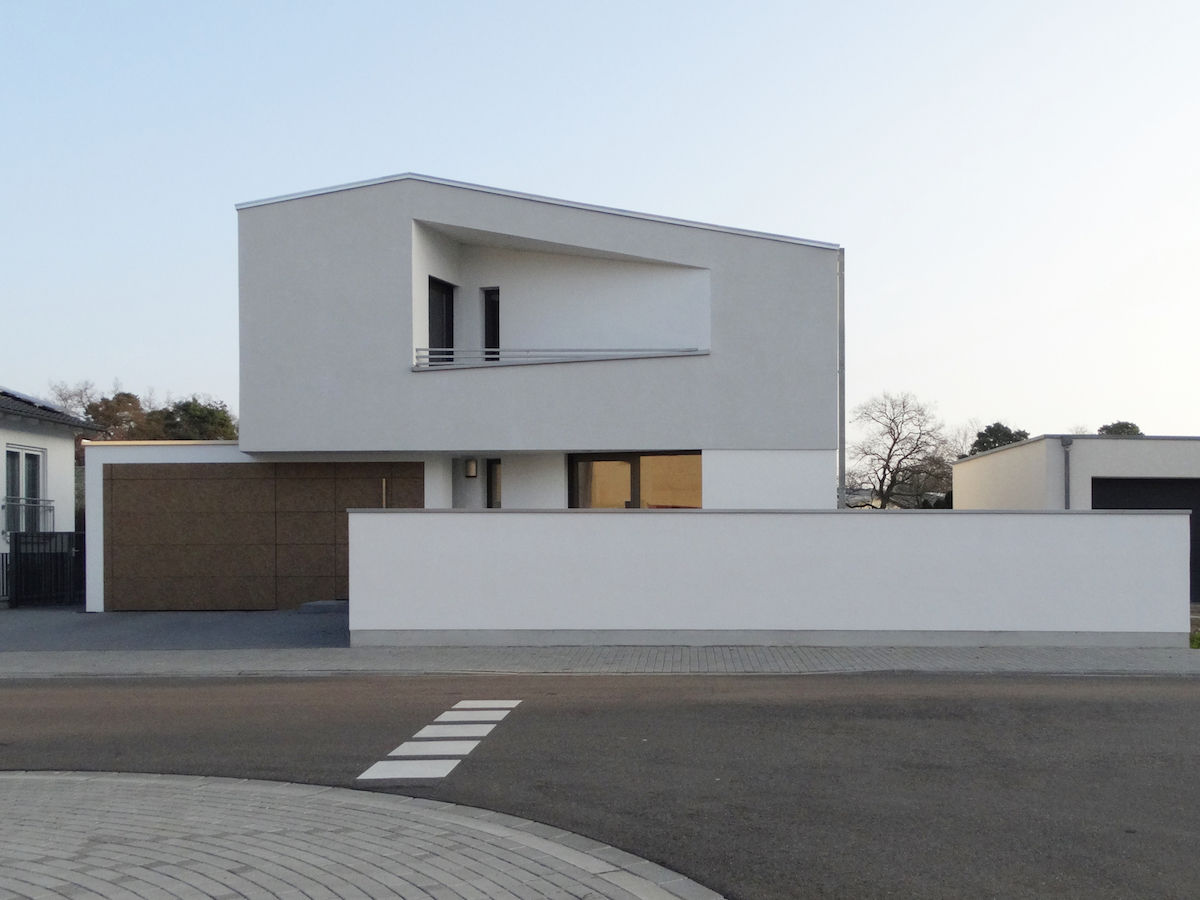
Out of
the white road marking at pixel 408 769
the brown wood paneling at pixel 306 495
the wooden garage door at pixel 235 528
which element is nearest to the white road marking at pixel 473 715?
the white road marking at pixel 408 769

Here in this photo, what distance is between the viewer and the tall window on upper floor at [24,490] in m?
26.4

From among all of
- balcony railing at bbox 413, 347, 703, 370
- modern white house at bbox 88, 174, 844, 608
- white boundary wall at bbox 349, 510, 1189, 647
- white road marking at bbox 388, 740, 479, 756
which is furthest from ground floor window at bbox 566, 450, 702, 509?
white road marking at bbox 388, 740, 479, 756

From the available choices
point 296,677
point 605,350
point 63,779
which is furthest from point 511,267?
point 63,779

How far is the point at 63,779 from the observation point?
8.48 metres

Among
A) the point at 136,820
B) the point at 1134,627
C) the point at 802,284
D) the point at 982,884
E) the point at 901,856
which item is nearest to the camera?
the point at 982,884

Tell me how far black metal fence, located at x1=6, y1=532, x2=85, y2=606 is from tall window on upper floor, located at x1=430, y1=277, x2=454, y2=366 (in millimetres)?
9700

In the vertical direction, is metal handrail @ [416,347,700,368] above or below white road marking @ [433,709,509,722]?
above

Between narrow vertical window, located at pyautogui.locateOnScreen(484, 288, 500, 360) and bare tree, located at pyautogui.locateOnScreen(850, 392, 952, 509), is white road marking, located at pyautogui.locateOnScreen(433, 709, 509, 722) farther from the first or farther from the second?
bare tree, located at pyautogui.locateOnScreen(850, 392, 952, 509)

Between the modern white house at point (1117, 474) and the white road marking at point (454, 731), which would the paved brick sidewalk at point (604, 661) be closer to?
the white road marking at point (454, 731)

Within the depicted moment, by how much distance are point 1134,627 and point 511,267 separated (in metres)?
13.2

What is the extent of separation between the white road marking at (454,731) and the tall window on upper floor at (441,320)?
1270cm

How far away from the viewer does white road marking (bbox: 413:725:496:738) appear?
32.4 feet

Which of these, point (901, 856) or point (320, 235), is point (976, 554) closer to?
point (901, 856)

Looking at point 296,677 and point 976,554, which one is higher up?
point 976,554
